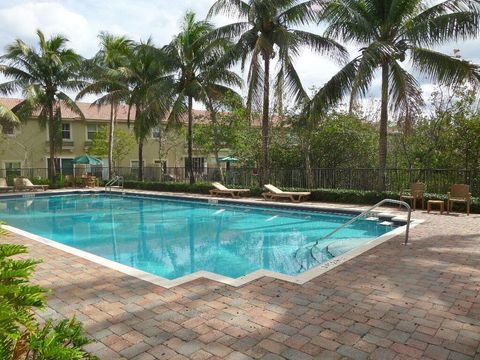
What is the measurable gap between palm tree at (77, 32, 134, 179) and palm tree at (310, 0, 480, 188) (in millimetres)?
14596

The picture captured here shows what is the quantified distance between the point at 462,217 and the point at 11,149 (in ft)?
102

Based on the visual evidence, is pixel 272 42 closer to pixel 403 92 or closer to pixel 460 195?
pixel 403 92

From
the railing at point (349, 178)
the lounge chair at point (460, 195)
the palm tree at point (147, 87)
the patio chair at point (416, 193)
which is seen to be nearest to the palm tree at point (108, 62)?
the palm tree at point (147, 87)

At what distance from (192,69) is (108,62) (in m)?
7.93

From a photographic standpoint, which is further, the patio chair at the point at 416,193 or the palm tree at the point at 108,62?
the palm tree at the point at 108,62

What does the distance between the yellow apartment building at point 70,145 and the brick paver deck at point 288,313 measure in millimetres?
21393

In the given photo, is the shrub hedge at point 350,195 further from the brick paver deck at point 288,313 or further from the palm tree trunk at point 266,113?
the brick paver deck at point 288,313

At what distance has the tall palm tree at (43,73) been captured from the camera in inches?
874

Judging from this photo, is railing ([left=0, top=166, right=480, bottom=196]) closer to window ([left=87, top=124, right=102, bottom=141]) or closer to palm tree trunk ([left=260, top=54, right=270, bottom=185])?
palm tree trunk ([left=260, top=54, right=270, bottom=185])

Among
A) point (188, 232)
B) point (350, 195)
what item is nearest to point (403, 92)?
point (350, 195)

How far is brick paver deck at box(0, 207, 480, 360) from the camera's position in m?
3.33

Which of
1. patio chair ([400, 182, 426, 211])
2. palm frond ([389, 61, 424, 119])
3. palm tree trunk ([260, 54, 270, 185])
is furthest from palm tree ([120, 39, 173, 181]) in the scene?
patio chair ([400, 182, 426, 211])

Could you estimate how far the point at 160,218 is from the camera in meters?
14.2

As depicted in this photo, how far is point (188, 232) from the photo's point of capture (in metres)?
11.7
